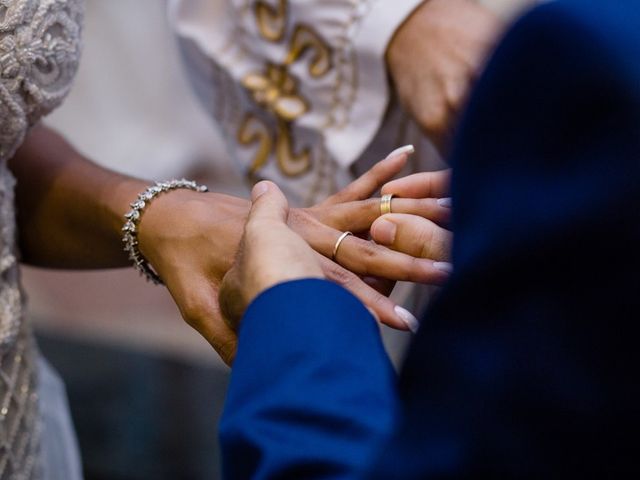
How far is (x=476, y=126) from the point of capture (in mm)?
415

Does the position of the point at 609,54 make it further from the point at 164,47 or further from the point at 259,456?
the point at 164,47

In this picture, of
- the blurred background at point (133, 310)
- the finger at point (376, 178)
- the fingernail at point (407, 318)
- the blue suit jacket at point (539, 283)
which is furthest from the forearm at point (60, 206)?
the blurred background at point (133, 310)

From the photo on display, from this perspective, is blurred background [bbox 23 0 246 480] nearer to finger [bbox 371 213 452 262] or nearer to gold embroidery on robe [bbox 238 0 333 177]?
gold embroidery on robe [bbox 238 0 333 177]

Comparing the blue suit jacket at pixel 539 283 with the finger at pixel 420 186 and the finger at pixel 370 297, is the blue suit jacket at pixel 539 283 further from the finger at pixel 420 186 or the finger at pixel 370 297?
the finger at pixel 420 186

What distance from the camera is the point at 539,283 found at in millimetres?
408

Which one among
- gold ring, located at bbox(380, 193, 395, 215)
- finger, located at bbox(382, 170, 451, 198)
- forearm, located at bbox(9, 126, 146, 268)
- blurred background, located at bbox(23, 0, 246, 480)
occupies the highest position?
finger, located at bbox(382, 170, 451, 198)

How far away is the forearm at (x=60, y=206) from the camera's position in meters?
0.90

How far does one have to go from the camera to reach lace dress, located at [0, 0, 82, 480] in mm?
720

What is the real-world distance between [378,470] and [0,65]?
0.42 m

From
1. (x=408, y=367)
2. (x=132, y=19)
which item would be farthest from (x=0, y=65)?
(x=132, y=19)

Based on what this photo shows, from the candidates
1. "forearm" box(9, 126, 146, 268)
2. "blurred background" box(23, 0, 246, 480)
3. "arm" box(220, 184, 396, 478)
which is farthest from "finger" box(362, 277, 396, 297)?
"blurred background" box(23, 0, 246, 480)

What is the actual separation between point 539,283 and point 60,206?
592 mm

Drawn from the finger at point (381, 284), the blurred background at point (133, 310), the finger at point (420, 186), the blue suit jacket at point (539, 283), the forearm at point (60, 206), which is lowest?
the blurred background at point (133, 310)

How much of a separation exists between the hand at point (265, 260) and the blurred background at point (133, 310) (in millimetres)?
1301
